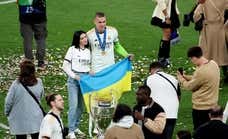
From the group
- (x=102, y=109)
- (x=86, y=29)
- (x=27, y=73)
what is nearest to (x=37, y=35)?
(x=86, y=29)

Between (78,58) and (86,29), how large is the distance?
432 inches

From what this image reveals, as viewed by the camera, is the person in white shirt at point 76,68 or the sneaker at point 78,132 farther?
the sneaker at point 78,132

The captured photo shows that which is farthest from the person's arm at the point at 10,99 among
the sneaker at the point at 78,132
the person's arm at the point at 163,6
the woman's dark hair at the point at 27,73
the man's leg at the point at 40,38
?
the person's arm at the point at 163,6

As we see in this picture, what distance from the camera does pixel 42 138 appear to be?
501 inches

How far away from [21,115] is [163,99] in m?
2.46

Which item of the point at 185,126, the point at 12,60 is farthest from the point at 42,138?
the point at 12,60

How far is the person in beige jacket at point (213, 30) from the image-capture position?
19484 millimetres

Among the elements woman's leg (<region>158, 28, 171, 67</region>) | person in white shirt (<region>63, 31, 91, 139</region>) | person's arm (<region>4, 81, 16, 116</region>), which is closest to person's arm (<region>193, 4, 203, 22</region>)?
woman's leg (<region>158, 28, 171, 67</region>)

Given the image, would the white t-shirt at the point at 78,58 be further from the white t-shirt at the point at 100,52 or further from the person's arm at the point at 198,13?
the person's arm at the point at 198,13

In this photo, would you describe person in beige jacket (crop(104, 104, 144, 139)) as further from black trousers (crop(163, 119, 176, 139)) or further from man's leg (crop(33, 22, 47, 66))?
man's leg (crop(33, 22, 47, 66))

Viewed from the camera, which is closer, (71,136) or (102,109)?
(102,109)

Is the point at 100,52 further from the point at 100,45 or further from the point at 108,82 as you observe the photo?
the point at 108,82

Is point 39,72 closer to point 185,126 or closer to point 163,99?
point 185,126

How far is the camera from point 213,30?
1973 centimetres
